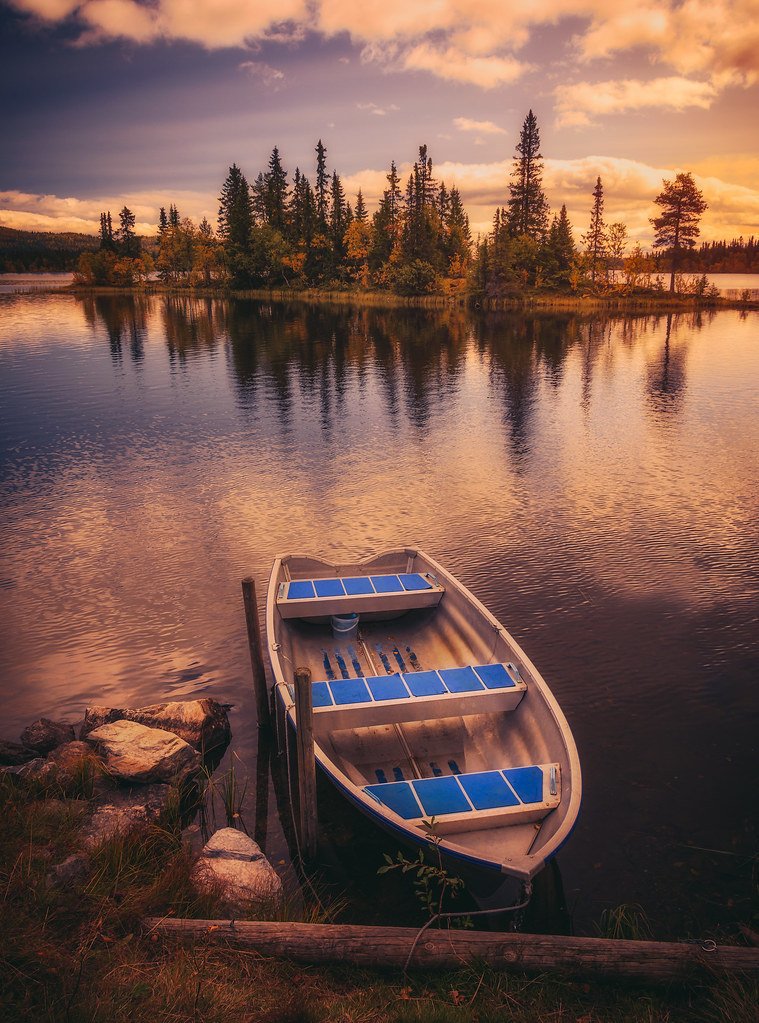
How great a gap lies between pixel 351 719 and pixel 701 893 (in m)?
4.41

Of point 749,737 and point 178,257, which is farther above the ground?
point 178,257

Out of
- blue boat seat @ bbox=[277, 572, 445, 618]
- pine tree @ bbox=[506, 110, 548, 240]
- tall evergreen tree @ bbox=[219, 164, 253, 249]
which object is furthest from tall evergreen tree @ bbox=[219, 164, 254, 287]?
blue boat seat @ bbox=[277, 572, 445, 618]

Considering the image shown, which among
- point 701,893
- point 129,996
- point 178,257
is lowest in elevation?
Answer: point 701,893

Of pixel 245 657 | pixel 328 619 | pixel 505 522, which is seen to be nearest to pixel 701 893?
pixel 328 619

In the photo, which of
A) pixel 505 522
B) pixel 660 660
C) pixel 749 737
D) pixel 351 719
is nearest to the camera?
pixel 351 719

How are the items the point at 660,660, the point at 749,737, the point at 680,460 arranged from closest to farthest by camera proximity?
1. the point at 749,737
2. the point at 660,660
3. the point at 680,460

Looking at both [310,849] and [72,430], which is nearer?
[310,849]

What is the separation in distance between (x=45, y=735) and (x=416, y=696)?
5411 millimetres

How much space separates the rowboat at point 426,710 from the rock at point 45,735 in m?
3.26

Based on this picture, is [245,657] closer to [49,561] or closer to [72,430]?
[49,561]

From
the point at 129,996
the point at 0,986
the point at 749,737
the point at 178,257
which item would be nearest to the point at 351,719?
the point at 129,996

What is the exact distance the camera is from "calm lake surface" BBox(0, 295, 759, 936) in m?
8.50

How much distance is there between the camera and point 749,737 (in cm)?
968

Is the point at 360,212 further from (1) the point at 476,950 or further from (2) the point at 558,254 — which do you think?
(1) the point at 476,950
